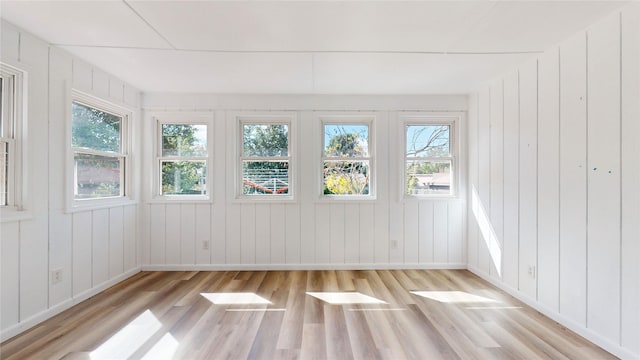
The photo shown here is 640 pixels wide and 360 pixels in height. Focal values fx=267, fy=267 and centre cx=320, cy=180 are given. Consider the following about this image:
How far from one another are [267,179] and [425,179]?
2186 millimetres

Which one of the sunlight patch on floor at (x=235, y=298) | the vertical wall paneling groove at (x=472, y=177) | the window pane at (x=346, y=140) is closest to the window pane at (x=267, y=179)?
the window pane at (x=346, y=140)

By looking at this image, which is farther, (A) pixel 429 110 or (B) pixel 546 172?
(A) pixel 429 110

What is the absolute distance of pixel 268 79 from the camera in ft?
9.86

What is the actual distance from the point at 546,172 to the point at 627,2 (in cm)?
125

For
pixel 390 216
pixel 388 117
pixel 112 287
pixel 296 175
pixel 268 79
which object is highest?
pixel 268 79

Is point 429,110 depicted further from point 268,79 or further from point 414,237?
point 268,79

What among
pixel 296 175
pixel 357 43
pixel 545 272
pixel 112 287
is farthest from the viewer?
pixel 296 175

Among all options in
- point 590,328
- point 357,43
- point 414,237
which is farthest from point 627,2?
point 414,237

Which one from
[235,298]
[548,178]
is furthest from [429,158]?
[235,298]

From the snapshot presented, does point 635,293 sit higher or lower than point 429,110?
lower

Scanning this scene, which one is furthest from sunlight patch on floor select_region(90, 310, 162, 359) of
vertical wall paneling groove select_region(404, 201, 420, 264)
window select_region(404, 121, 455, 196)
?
window select_region(404, 121, 455, 196)

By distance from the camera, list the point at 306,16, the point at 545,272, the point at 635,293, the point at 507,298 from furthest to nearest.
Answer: the point at 507,298, the point at 545,272, the point at 306,16, the point at 635,293

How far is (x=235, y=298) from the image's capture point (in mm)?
2678

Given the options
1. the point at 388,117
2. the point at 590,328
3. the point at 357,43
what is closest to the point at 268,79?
the point at 357,43
